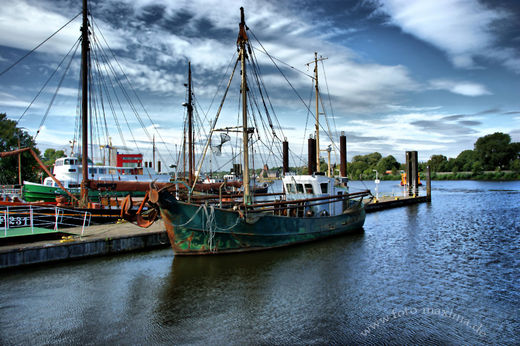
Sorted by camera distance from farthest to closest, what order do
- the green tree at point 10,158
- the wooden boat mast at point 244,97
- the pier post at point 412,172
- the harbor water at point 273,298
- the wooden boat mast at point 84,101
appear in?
the pier post at point 412,172, the green tree at point 10,158, the wooden boat mast at point 84,101, the wooden boat mast at point 244,97, the harbor water at point 273,298

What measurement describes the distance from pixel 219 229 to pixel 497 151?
138821 mm

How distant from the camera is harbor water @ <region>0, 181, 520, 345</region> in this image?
7.40 meters

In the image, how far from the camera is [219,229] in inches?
549

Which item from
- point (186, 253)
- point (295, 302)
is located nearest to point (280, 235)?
point (186, 253)

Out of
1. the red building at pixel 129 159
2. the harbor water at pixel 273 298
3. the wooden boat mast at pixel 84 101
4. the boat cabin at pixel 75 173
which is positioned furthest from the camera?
the red building at pixel 129 159

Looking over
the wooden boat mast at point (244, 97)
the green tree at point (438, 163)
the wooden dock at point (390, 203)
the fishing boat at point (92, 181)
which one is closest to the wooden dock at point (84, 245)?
the wooden boat mast at point (244, 97)

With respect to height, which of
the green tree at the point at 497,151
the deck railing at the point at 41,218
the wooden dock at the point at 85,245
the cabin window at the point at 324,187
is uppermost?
the green tree at the point at 497,151

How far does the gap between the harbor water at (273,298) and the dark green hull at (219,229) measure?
0.51 m

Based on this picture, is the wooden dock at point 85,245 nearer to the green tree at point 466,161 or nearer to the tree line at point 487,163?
the tree line at point 487,163

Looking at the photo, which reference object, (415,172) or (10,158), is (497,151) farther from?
(10,158)

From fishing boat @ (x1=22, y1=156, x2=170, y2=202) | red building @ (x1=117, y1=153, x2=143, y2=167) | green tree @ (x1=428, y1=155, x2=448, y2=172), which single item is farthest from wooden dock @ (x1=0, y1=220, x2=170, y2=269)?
green tree @ (x1=428, y1=155, x2=448, y2=172)

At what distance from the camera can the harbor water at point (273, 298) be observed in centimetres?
740

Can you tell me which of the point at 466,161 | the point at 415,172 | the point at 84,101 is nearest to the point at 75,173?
the point at 84,101

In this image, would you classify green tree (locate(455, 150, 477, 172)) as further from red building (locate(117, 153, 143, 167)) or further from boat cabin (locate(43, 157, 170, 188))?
boat cabin (locate(43, 157, 170, 188))
